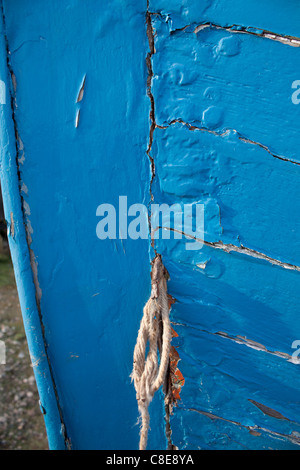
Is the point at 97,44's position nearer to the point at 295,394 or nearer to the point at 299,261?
the point at 299,261

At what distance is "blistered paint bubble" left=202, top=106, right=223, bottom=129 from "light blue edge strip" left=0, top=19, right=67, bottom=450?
42 centimetres

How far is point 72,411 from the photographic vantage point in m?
1.21

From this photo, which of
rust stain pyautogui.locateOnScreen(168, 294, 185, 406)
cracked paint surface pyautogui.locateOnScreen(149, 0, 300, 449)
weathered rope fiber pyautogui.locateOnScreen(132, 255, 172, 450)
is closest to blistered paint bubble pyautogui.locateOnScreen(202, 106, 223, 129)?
cracked paint surface pyautogui.locateOnScreen(149, 0, 300, 449)

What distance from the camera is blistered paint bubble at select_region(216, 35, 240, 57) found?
74cm

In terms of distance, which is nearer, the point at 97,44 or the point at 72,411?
the point at 97,44

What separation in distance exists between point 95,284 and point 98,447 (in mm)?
593

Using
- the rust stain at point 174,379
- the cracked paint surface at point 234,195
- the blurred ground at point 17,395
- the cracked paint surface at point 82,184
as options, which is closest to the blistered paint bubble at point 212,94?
the cracked paint surface at point 234,195

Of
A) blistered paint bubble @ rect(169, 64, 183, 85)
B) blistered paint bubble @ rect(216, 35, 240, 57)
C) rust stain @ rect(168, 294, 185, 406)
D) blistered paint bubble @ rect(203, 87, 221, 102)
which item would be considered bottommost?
rust stain @ rect(168, 294, 185, 406)

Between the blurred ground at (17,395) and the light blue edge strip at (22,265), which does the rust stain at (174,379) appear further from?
the blurred ground at (17,395)

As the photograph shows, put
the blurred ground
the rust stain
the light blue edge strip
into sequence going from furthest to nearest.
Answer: the blurred ground, the rust stain, the light blue edge strip

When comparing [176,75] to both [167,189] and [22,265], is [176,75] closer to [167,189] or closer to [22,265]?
[167,189]

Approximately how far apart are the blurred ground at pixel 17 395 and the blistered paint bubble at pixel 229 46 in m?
1.90

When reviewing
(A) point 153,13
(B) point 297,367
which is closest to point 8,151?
(A) point 153,13

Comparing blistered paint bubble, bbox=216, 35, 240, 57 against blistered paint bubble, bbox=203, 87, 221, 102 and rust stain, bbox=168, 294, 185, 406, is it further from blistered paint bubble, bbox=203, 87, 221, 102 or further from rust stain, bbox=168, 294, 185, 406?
rust stain, bbox=168, 294, 185, 406
